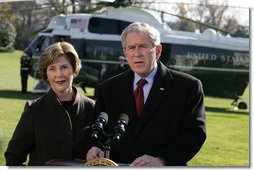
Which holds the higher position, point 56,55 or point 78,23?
point 56,55

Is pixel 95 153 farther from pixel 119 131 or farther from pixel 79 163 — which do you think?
pixel 119 131

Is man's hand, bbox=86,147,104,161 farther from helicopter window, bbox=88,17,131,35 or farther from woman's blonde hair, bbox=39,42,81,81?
helicopter window, bbox=88,17,131,35

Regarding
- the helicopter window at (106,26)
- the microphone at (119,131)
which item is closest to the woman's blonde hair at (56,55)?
the microphone at (119,131)

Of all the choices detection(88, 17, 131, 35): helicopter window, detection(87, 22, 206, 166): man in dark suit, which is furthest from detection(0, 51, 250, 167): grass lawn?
detection(88, 17, 131, 35): helicopter window

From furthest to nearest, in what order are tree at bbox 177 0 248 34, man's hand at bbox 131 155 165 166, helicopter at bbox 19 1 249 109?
tree at bbox 177 0 248 34 → helicopter at bbox 19 1 249 109 → man's hand at bbox 131 155 165 166

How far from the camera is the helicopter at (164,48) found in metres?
13.8

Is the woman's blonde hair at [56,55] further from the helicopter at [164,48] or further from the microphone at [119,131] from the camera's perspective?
the helicopter at [164,48]

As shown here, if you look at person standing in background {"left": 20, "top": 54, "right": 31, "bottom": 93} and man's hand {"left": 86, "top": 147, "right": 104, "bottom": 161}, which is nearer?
man's hand {"left": 86, "top": 147, "right": 104, "bottom": 161}

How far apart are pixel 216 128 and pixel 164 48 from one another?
530 cm

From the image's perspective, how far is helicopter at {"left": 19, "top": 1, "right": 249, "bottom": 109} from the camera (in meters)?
13.8

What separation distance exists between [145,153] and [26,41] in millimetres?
20725

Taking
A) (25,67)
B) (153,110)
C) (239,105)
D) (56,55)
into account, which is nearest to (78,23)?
(25,67)

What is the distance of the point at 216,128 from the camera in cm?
952

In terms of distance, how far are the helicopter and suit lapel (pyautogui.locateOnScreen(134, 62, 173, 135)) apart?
11.2m
